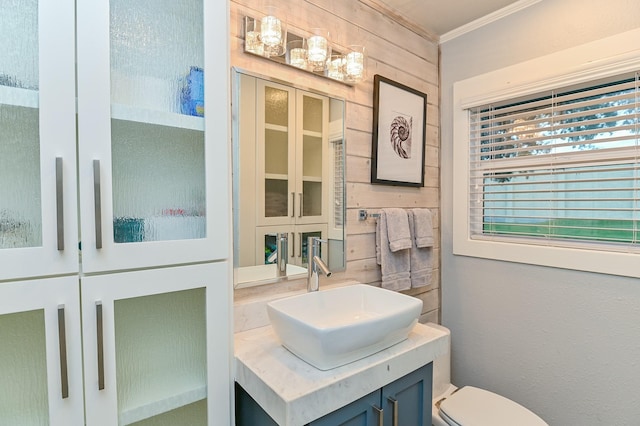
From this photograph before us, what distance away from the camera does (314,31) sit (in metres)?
1.42

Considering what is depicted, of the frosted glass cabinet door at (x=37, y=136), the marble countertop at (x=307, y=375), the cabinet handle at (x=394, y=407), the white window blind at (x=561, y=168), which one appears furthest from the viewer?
the white window blind at (x=561, y=168)

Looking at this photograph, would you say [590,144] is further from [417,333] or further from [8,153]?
[8,153]

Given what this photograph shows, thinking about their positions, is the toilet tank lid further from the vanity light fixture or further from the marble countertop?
the vanity light fixture

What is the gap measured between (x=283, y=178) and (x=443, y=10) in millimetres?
1353

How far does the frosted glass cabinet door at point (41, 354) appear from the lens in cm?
72

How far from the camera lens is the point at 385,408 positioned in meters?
1.05

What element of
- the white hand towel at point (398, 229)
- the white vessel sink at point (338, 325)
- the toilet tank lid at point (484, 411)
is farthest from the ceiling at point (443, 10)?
the toilet tank lid at point (484, 411)

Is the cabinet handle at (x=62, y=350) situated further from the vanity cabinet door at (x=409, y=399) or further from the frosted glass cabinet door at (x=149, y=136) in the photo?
the vanity cabinet door at (x=409, y=399)

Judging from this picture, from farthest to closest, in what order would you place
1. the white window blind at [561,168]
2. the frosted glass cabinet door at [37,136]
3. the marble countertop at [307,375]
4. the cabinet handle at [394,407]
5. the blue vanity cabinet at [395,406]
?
the white window blind at [561,168] → the cabinet handle at [394,407] → the blue vanity cabinet at [395,406] → the marble countertop at [307,375] → the frosted glass cabinet door at [37,136]

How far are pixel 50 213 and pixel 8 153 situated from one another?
0.18m

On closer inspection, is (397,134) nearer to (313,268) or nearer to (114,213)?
(313,268)

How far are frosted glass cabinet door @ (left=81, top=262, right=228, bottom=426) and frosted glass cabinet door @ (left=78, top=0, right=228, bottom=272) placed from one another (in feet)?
0.17

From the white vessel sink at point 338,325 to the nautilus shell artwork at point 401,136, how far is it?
2.74 ft

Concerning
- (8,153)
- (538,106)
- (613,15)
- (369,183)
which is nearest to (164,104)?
(8,153)
